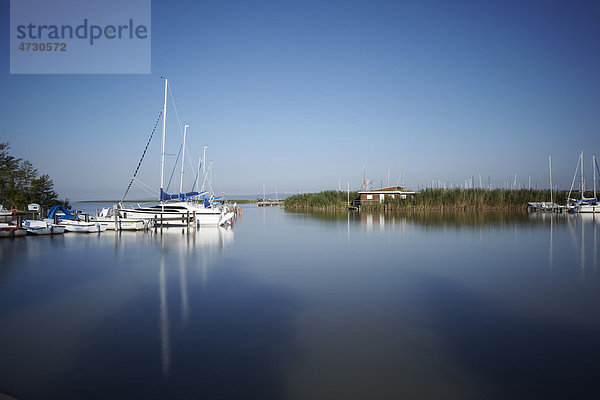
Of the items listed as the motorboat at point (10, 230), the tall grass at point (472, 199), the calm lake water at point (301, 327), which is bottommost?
the calm lake water at point (301, 327)

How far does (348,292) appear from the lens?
9.41 m

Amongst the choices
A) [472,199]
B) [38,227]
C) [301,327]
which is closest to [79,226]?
[38,227]

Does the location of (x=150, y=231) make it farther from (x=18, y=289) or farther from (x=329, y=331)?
(x=329, y=331)

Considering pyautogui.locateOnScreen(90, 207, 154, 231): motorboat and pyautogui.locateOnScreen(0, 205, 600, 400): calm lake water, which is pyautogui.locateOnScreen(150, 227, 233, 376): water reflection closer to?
pyautogui.locateOnScreen(0, 205, 600, 400): calm lake water

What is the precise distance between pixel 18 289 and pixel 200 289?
4.71 metres

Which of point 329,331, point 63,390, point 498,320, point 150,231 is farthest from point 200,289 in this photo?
point 150,231

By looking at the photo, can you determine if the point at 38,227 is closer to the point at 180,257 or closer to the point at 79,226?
the point at 79,226

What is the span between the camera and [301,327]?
6895 millimetres

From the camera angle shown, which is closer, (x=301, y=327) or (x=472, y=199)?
(x=301, y=327)

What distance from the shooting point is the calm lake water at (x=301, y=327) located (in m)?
4.80

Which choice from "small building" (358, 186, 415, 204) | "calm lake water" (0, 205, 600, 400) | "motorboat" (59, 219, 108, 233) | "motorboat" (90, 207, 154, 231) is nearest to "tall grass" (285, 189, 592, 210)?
"small building" (358, 186, 415, 204)

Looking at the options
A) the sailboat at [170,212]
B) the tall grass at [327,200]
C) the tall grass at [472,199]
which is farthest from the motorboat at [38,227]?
the tall grass at [327,200]

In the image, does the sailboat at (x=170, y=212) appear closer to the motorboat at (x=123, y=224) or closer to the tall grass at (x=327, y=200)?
the motorboat at (x=123, y=224)

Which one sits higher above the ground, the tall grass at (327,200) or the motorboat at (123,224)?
the tall grass at (327,200)
